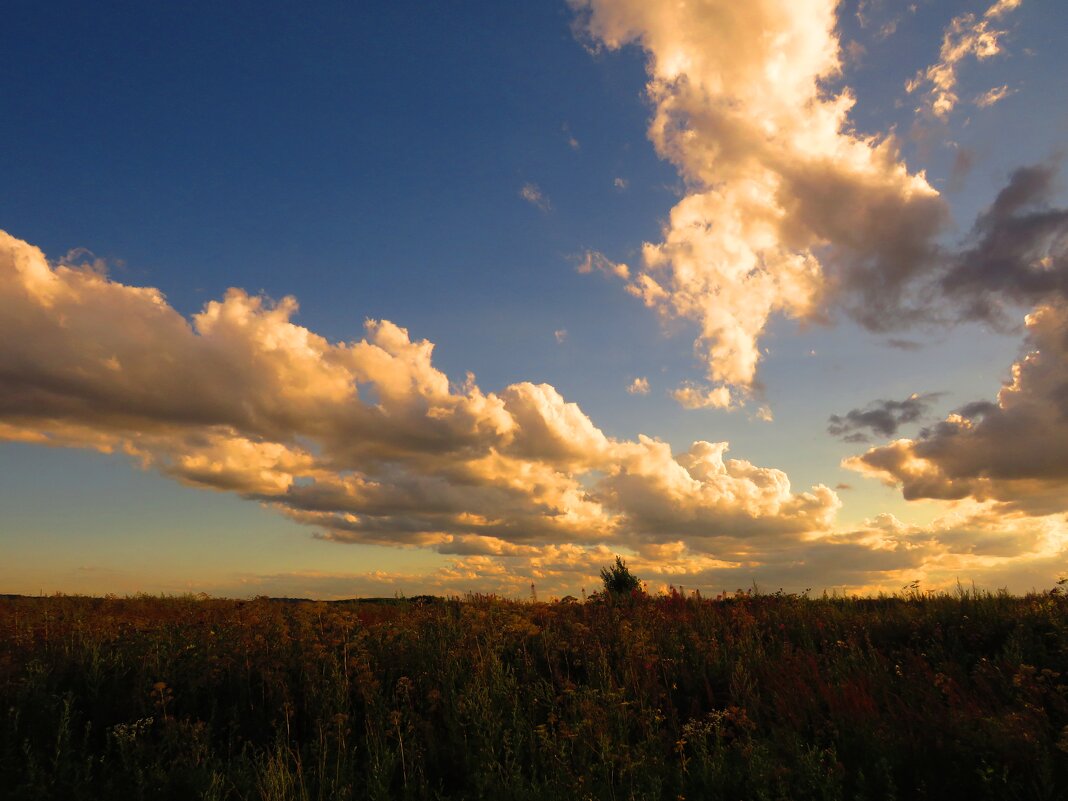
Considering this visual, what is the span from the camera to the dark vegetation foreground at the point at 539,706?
6.33 m

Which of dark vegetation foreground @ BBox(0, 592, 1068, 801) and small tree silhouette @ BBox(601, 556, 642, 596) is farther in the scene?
small tree silhouette @ BBox(601, 556, 642, 596)

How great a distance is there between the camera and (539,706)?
872 cm

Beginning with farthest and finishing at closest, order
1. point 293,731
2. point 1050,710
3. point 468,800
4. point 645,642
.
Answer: point 645,642 < point 293,731 < point 1050,710 < point 468,800

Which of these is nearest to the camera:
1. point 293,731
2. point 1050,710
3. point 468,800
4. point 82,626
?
point 468,800

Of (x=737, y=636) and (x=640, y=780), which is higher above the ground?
(x=737, y=636)

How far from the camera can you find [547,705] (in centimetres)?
864

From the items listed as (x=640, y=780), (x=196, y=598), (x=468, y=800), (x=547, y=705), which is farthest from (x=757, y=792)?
(x=196, y=598)

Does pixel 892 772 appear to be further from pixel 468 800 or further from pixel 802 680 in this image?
pixel 468 800

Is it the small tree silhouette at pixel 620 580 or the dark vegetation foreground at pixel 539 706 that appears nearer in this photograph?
the dark vegetation foreground at pixel 539 706

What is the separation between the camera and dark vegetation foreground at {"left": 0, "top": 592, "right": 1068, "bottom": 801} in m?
6.33

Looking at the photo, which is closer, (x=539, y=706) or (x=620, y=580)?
(x=539, y=706)

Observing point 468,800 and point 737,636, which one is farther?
point 737,636

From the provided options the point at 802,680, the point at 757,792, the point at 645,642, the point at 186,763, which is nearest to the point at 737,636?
the point at 645,642

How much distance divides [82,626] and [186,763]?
20.5 feet
